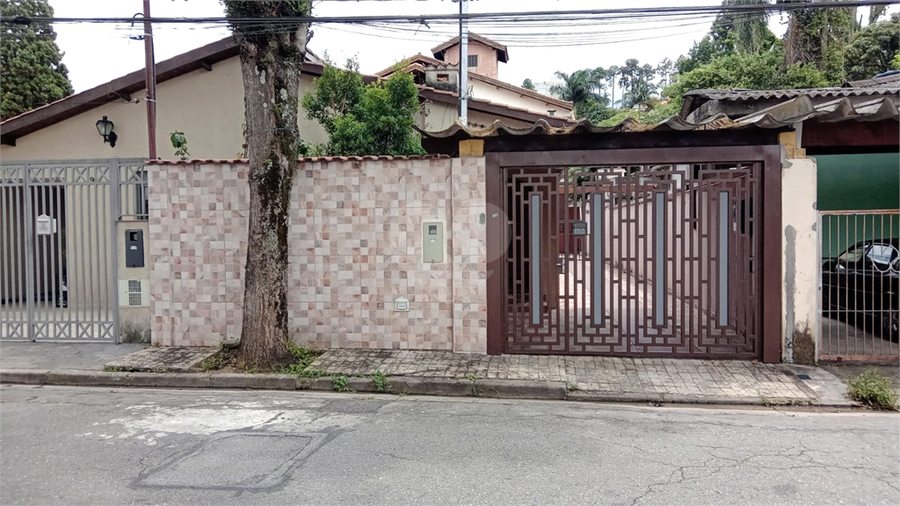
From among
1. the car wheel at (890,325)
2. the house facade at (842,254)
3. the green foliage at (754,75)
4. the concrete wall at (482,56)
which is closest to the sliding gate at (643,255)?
the house facade at (842,254)

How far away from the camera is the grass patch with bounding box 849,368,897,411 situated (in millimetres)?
5863

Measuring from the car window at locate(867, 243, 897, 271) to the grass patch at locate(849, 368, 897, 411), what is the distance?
2126 millimetres

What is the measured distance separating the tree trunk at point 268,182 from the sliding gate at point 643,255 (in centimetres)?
275

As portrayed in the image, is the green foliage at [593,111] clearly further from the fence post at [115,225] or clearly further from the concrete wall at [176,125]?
the fence post at [115,225]

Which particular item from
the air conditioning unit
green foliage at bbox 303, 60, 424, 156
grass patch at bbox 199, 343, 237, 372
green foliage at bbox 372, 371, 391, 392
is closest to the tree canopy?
grass patch at bbox 199, 343, 237, 372

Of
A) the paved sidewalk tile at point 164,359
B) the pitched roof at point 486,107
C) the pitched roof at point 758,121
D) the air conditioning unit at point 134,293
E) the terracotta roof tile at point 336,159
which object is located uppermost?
the pitched roof at point 486,107

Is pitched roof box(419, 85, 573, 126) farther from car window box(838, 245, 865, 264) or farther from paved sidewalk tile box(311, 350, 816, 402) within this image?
paved sidewalk tile box(311, 350, 816, 402)

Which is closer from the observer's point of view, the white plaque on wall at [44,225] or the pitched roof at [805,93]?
the white plaque on wall at [44,225]

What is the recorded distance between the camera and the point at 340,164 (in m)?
7.92

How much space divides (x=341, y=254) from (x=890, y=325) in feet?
23.8

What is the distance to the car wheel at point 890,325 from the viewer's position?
7.61 m

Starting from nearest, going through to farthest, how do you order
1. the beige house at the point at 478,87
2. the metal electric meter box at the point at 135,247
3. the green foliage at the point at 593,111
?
the metal electric meter box at the point at 135,247, the beige house at the point at 478,87, the green foliage at the point at 593,111

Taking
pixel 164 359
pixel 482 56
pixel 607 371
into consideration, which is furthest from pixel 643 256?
pixel 482 56

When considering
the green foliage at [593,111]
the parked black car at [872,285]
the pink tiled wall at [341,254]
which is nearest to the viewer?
the parked black car at [872,285]
